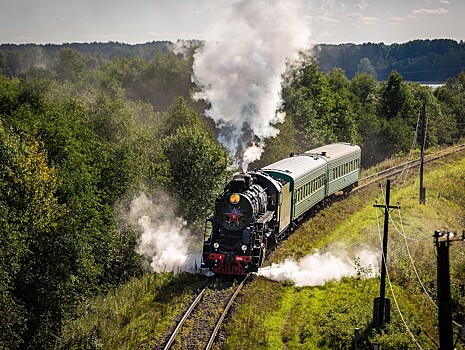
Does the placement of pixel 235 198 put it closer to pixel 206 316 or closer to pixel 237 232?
pixel 237 232

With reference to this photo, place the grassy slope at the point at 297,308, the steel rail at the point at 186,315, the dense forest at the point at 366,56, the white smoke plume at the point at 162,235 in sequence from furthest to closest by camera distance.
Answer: the dense forest at the point at 366,56 < the white smoke plume at the point at 162,235 < the grassy slope at the point at 297,308 < the steel rail at the point at 186,315

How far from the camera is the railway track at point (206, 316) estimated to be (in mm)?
15203

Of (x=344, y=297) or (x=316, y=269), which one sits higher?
(x=316, y=269)

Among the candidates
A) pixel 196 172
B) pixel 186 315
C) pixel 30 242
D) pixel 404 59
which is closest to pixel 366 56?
pixel 404 59

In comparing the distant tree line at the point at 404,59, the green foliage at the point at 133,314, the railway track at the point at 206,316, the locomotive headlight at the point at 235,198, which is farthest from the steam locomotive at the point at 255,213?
the distant tree line at the point at 404,59

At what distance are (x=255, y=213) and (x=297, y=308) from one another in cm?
370

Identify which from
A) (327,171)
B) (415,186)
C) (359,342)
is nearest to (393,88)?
(415,186)

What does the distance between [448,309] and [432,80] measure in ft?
452

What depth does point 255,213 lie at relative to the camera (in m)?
19.9

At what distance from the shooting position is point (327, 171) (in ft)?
97.0

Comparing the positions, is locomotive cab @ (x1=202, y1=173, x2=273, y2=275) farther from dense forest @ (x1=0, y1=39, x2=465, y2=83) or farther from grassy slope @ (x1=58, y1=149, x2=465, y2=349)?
dense forest @ (x1=0, y1=39, x2=465, y2=83)

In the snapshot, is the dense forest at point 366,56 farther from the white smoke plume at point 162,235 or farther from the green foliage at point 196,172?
the white smoke plume at point 162,235

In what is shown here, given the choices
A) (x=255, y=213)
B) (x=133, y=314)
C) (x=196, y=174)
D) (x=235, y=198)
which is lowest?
(x=133, y=314)

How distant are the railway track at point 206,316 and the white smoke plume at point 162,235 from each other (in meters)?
1.93
